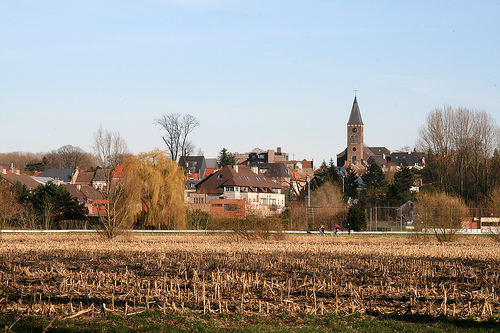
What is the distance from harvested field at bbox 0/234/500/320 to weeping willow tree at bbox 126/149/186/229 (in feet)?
82.2

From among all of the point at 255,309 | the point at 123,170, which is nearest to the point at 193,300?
the point at 255,309

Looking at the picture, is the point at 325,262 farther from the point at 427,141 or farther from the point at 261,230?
the point at 427,141

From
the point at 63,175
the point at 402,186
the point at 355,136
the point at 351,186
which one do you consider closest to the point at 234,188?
the point at 351,186

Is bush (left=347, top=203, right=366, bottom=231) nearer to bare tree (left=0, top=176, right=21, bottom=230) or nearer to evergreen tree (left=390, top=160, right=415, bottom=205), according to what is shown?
evergreen tree (left=390, top=160, right=415, bottom=205)

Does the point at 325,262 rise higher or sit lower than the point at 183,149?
lower

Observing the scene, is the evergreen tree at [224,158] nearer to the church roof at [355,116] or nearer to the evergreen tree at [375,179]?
the evergreen tree at [375,179]

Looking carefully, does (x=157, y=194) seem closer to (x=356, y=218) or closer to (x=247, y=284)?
(x=356, y=218)

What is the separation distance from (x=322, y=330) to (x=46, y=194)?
48.0 m

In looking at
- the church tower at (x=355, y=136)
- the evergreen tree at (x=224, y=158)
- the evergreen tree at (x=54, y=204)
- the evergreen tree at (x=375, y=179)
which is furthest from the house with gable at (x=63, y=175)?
the church tower at (x=355, y=136)

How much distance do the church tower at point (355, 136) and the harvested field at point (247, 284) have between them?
15472 centimetres

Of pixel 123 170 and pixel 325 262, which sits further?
pixel 123 170

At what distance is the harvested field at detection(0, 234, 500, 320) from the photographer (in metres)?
12.4

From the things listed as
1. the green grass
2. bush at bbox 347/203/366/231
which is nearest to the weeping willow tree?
bush at bbox 347/203/366/231

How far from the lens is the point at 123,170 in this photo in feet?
166
